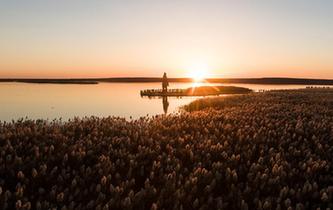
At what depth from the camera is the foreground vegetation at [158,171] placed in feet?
21.5

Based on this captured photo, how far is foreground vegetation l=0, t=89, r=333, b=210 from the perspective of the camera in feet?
21.5

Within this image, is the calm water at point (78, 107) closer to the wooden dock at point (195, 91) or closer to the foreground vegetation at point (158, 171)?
the wooden dock at point (195, 91)

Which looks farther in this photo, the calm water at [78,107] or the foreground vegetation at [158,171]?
the calm water at [78,107]

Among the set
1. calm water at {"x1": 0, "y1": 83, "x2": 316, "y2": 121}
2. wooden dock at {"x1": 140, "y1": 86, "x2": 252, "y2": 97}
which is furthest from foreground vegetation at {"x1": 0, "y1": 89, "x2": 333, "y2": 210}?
wooden dock at {"x1": 140, "y1": 86, "x2": 252, "y2": 97}

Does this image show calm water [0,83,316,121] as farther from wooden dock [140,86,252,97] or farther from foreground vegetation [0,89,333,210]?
foreground vegetation [0,89,333,210]

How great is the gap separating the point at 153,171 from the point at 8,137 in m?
3.56

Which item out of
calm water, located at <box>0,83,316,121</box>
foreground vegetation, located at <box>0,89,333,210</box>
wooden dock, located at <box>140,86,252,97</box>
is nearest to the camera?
foreground vegetation, located at <box>0,89,333,210</box>

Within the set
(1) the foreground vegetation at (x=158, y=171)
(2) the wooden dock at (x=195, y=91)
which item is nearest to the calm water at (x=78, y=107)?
(2) the wooden dock at (x=195, y=91)

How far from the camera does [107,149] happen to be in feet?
30.5

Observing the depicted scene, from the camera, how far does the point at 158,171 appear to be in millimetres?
7969

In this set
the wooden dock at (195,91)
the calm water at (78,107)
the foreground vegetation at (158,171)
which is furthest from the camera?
the wooden dock at (195,91)

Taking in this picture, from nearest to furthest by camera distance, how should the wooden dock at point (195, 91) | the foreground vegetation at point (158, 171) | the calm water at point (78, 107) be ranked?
the foreground vegetation at point (158, 171), the calm water at point (78, 107), the wooden dock at point (195, 91)

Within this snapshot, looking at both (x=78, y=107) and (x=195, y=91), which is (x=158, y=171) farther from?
(x=195, y=91)

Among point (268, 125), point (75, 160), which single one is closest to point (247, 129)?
point (268, 125)
